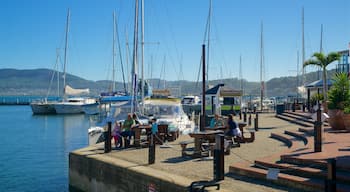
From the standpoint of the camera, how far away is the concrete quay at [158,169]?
34.2ft

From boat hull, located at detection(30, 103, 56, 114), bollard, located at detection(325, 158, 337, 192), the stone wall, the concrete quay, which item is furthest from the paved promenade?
boat hull, located at detection(30, 103, 56, 114)

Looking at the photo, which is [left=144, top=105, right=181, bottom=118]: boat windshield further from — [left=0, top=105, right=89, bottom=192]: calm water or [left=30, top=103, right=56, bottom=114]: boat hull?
[left=30, top=103, right=56, bottom=114]: boat hull

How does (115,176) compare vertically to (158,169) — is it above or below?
below

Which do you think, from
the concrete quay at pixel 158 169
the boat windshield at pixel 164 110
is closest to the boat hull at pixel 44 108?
the boat windshield at pixel 164 110

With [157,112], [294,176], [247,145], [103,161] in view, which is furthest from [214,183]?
[157,112]

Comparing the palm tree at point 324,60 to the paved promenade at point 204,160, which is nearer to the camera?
the paved promenade at point 204,160

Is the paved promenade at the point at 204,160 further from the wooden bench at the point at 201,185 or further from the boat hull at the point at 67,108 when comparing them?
the boat hull at the point at 67,108

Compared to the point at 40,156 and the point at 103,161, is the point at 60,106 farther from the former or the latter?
the point at 103,161

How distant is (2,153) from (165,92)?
108 ft

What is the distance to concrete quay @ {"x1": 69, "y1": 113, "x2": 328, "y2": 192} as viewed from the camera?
1044 centimetres

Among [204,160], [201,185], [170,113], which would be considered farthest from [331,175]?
[170,113]

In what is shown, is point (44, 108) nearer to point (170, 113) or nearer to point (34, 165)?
point (34, 165)

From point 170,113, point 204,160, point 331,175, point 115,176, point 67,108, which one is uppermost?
point 170,113

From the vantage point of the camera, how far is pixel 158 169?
489 inches
